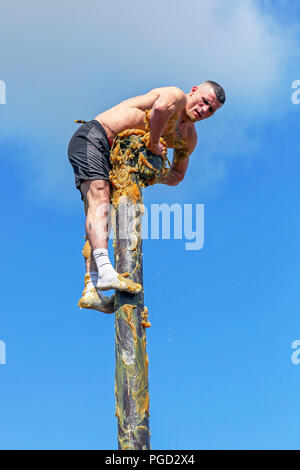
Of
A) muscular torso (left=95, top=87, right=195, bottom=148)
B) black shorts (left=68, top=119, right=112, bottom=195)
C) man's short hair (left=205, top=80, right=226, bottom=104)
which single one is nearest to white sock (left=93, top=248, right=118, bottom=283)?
black shorts (left=68, top=119, right=112, bottom=195)

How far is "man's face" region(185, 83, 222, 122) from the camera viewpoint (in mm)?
10312

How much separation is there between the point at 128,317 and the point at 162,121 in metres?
2.99

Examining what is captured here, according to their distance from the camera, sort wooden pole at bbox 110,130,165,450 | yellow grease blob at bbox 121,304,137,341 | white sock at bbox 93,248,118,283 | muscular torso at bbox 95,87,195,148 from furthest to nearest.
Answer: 1. muscular torso at bbox 95,87,195,148
2. white sock at bbox 93,248,118,283
3. yellow grease blob at bbox 121,304,137,341
4. wooden pole at bbox 110,130,165,450

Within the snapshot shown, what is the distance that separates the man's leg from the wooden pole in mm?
183

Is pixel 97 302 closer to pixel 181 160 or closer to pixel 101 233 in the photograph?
pixel 101 233

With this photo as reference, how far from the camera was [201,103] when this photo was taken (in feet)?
34.0

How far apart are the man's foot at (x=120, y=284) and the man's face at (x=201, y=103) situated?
2.98 metres

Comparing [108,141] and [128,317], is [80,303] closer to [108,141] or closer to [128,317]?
[128,317]

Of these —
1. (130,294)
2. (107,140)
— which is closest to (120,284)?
(130,294)

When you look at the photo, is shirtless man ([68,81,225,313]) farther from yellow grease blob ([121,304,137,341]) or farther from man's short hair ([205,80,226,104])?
yellow grease blob ([121,304,137,341])

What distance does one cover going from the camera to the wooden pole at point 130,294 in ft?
29.1

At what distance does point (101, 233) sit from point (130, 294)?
1025 mm

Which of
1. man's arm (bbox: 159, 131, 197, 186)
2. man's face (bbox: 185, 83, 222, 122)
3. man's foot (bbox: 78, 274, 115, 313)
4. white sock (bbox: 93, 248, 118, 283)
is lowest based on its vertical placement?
man's foot (bbox: 78, 274, 115, 313)

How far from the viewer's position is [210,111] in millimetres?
10445
